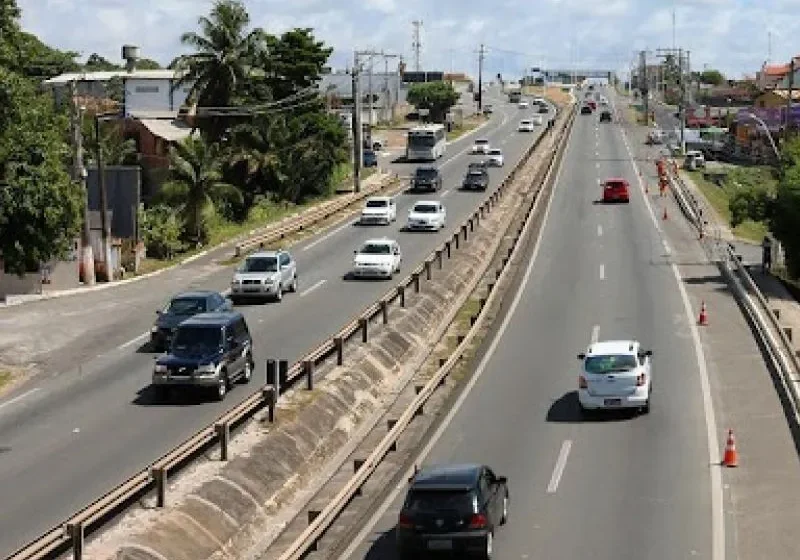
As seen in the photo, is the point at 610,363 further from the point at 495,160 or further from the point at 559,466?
the point at 495,160

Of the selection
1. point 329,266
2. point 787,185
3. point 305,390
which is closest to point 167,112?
point 329,266

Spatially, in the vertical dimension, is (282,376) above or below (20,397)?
above

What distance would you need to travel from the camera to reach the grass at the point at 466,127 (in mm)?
139750

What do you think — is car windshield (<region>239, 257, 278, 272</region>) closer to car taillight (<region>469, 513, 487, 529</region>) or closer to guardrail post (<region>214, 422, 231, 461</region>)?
guardrail post (<region>214, 422, 231, 461</region>)

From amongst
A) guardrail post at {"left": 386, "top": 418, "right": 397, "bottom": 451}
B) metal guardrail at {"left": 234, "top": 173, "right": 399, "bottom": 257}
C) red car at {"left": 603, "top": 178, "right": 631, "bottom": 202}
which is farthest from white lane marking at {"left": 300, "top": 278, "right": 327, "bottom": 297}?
red car at {"left": 603, "top": 178, "right": 631, "bottom": 202}

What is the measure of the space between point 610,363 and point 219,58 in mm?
59569

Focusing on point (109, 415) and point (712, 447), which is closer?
point (712, 447)

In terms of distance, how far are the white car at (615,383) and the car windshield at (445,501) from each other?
9.83 metres

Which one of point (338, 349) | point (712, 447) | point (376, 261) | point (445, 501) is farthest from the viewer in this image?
point (376, 261)

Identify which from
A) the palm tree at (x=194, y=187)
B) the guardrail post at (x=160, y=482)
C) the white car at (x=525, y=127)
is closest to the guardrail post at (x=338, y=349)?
the guardrail post at (x=160, y=482)

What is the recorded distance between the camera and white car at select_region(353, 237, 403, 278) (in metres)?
48.2

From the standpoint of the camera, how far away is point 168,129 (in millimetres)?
88125

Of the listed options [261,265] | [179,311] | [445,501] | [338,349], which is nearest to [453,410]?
[338,349]

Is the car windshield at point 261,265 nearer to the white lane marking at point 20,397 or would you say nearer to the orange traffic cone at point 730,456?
the white lane marking at point 20,397
